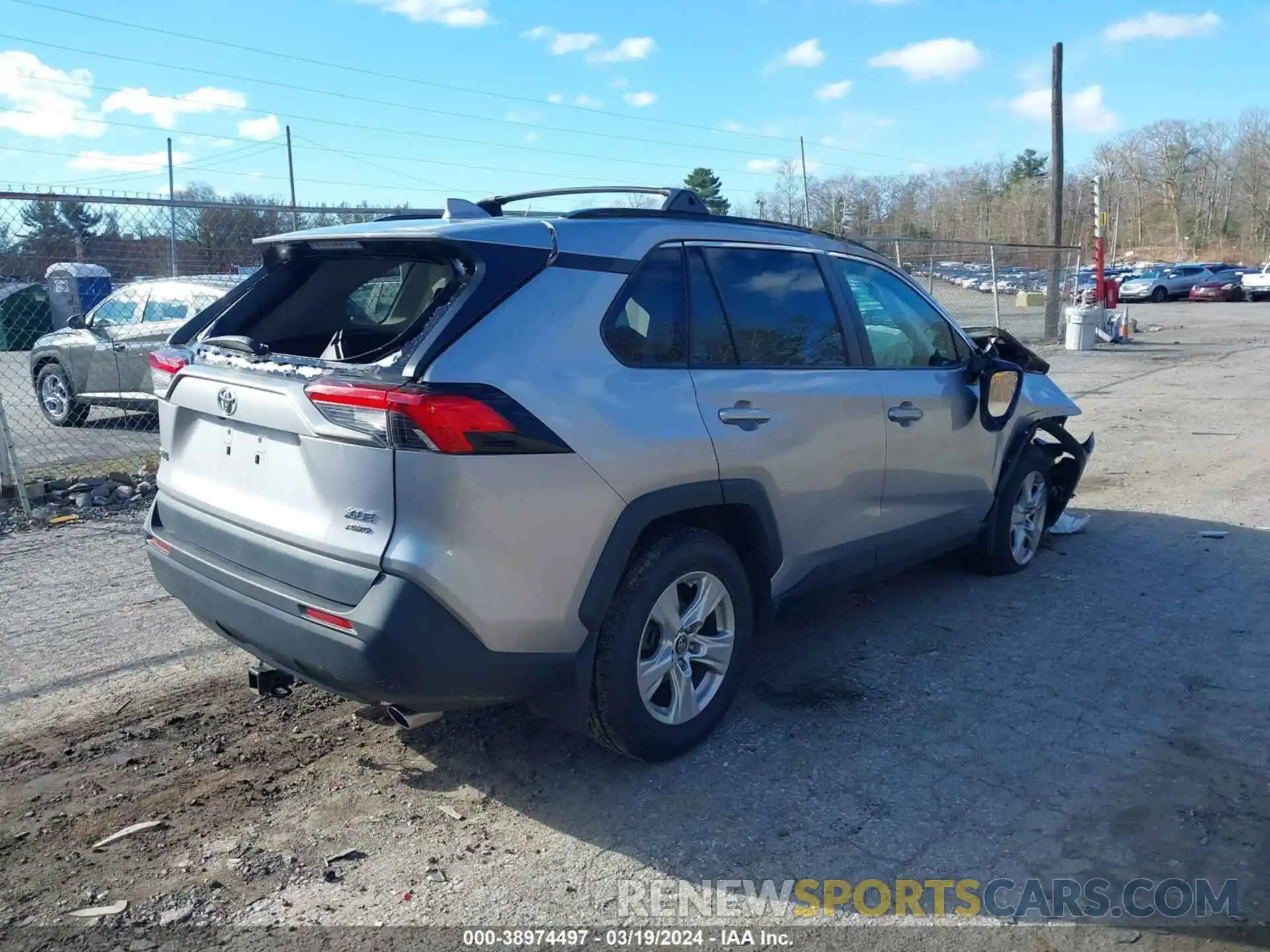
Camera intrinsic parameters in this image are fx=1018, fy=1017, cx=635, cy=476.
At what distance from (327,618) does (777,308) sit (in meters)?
2.19

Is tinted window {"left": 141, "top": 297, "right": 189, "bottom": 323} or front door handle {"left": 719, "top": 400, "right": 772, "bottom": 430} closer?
front door handle {"left": 719, "top": 400, "right": 772, "bottom": 430}

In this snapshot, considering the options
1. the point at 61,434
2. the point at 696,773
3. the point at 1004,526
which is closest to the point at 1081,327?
the point at 1004,526

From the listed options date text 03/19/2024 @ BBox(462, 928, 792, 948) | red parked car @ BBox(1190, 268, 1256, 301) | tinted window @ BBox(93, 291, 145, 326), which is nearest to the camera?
date text 03/19/2024 @ BBox(462, 928, 792, 948)

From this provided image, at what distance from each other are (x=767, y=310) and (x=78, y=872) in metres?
3.09

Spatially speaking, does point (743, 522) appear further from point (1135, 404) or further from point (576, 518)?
point (1135, 404)

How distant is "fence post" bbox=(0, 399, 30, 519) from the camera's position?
23.4 ft

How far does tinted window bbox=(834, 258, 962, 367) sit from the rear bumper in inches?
90.8

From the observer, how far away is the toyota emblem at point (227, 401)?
3.40m

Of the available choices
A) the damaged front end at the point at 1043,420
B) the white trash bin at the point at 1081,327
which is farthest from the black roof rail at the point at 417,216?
the white trash bin at the point at 1081,327

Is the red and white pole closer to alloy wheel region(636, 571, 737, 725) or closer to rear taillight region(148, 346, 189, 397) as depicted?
alloy wheel region(636, 571, 737, 725)

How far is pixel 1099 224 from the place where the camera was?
2127 cm

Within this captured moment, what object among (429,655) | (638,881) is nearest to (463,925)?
(638,881)

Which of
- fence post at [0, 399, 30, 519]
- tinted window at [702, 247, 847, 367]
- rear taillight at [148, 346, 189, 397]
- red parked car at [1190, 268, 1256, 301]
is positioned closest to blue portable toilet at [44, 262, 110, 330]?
fence post at [0, 399, 30, 519]

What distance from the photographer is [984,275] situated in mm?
20172
